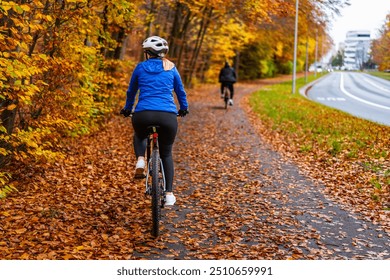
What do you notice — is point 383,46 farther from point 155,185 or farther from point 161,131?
point 155,185

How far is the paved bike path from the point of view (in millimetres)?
5309

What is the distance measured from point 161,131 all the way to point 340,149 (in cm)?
650

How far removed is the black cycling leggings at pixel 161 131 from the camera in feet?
18.3

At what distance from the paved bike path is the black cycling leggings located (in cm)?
84

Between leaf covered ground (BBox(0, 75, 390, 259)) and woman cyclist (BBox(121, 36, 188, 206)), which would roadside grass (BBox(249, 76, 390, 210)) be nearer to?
leaf covered ground (BBox(0, 75, 390, 259))

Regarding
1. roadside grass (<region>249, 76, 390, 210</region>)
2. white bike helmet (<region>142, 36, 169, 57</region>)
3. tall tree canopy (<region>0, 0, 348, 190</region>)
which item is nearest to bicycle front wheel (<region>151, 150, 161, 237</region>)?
white bike helmet (<region>142, 36, 169, 57</region>)

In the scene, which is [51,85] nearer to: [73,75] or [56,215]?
[73,75]

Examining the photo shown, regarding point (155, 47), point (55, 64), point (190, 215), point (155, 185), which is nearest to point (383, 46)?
point (190, 215)

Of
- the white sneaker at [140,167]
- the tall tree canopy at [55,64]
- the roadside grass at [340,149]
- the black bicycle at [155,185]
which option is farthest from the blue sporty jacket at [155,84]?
the roadside grass at [340,149]

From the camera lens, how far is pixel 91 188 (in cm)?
818

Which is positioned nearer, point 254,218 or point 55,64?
point 254,218

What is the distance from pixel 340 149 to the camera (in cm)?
1103

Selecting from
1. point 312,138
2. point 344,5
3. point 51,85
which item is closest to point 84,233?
point 51,85
